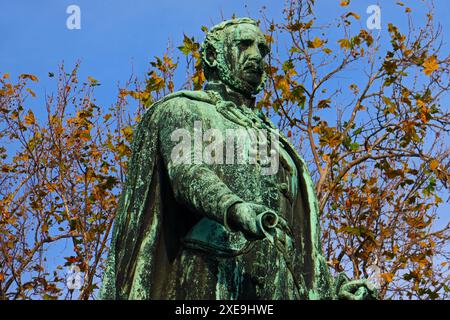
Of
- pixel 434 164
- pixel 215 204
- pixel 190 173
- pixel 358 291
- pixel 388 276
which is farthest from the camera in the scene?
pixel 434 164

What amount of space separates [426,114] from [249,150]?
10.2m

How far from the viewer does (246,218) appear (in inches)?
169

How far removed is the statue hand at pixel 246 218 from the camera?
4.26 m

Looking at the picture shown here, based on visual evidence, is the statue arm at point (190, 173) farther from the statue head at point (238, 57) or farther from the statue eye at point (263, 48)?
the statue eye at point (263, 48)

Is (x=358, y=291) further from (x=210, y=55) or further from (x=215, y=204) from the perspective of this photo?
(x=210, y=55)

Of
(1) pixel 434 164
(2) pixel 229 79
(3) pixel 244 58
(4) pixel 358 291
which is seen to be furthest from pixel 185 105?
(1) pixel 434 164

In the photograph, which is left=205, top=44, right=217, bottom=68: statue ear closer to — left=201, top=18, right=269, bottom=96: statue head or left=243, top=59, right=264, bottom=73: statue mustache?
left=201, top=18, right=269, bottom=96: statue head

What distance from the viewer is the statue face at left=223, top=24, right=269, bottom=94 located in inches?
212

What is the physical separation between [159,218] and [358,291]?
1.10 m

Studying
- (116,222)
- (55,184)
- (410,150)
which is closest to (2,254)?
(55,184)

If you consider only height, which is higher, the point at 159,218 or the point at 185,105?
the point at 185,105

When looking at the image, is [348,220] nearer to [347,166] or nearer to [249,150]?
[347,166]

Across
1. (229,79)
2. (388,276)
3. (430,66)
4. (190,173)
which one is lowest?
(190,173)

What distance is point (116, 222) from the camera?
16.4 feet
